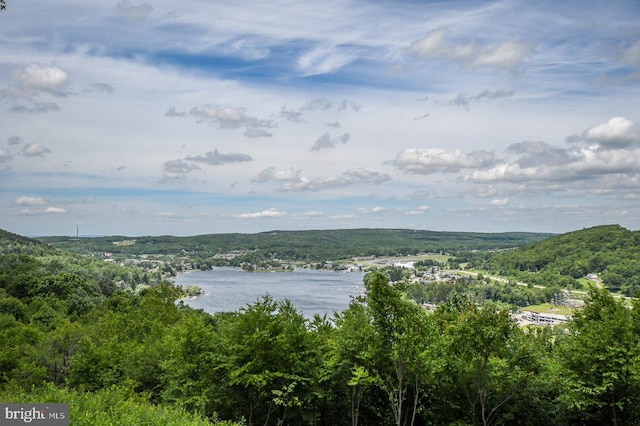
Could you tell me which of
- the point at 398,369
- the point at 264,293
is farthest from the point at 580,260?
the point at 398,369

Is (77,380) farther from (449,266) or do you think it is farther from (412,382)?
(449,266)

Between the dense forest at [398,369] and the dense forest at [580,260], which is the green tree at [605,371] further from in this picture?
the dense forest at [580,260]

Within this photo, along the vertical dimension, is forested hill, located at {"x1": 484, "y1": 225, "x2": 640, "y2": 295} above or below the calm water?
above

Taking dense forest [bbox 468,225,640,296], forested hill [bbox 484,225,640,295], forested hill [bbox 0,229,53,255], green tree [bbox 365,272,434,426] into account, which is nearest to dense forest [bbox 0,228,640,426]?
green tree [bbox 365,272,434,426]

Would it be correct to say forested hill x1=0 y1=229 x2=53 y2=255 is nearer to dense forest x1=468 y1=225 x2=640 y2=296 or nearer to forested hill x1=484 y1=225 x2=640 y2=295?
dense forest x1=468 y1=225 x2=640 y2=296

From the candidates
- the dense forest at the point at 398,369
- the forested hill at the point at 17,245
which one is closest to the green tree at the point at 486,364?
→ the dense forest at the point at 398,369

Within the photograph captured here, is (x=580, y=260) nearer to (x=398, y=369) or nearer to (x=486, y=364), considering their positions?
(x=486, y=364)

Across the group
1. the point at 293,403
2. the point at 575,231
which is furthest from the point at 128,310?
the point at 575,231

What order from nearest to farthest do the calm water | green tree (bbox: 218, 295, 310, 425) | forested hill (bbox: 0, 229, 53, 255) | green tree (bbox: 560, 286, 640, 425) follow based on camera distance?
green tree (bbox: 560, 286, 640, 425)
green tree (bbox: 218, 295, 310, 425)
the calm water
forested hill (bbox: 0, 229, 53, 255)
